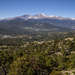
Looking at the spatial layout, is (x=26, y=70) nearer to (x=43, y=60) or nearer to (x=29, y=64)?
(x=29, y=64)

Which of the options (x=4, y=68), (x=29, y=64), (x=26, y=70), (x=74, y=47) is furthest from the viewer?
(x=74, y=47)

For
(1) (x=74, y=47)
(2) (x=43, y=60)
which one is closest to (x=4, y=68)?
(2) (x=43, y=60)

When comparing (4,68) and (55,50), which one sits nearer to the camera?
(4,68)

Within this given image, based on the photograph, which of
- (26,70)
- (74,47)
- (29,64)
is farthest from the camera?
(74,47)

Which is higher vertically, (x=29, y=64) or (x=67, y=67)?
(x=29, y=64)

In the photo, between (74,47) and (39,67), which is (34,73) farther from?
(74,47)

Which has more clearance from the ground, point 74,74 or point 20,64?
point 20,64

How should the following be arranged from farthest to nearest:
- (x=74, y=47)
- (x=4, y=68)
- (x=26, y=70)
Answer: (x=74, y=47)
(x=4, y=68)
(x=26, y=70)

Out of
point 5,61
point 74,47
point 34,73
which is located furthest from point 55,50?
point 34,73

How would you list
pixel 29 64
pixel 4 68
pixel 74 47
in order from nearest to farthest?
pixel 29 64 → pixel 4 68 → pixel 74 47
